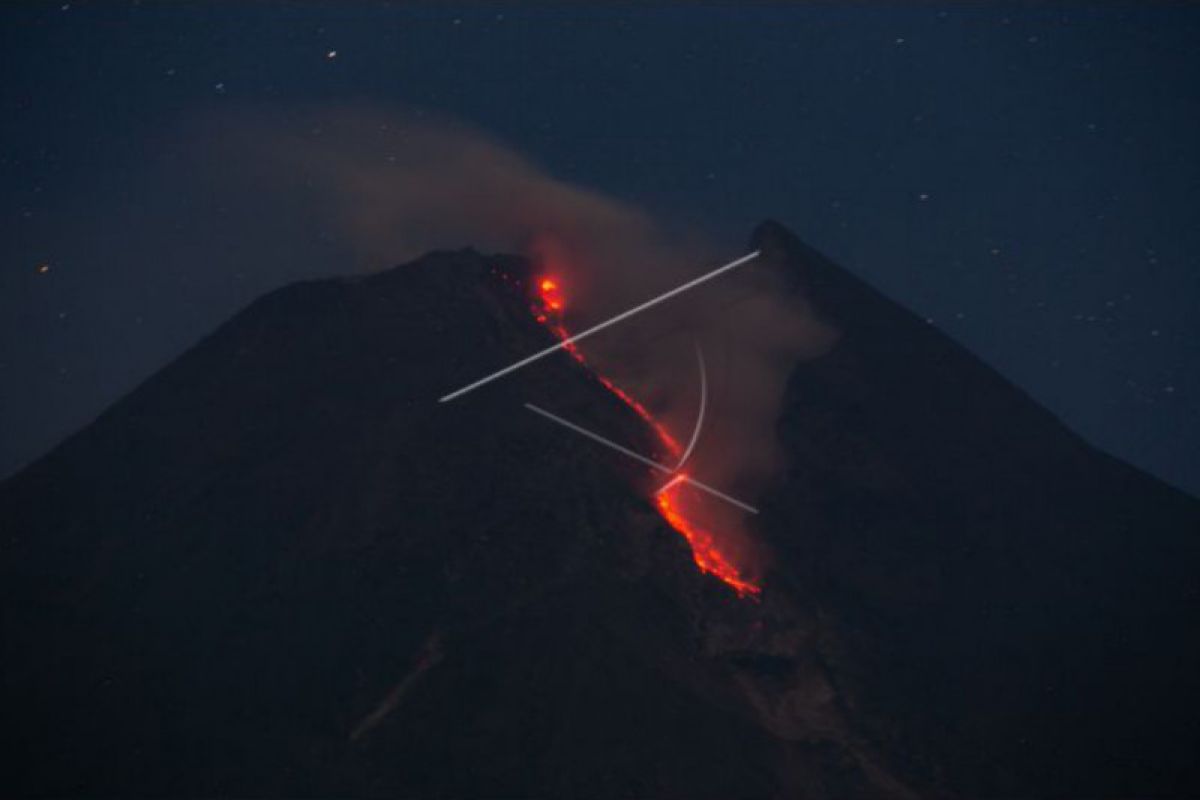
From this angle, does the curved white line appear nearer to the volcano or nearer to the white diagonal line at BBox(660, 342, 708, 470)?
the white diagonal line at BBox(660, 342, 708, 470)

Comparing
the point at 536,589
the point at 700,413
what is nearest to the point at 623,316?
the point at 700,413

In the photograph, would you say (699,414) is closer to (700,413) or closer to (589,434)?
(700,413)

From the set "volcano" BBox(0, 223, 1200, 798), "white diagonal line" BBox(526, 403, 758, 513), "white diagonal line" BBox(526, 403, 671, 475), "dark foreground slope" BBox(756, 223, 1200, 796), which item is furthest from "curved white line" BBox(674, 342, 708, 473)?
"dark foreground slope" BBox(756, 223, 1200, 796)

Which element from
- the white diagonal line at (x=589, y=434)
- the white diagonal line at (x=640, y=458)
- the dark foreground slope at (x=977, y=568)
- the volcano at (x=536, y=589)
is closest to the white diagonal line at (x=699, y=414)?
the white diagonal line at (x=640, y=458)

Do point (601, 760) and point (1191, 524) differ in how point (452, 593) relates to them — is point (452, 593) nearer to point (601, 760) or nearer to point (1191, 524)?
point (601, 760)

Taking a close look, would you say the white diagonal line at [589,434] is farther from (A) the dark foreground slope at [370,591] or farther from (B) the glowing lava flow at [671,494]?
(B) the glowing lava flow at [671,494]
